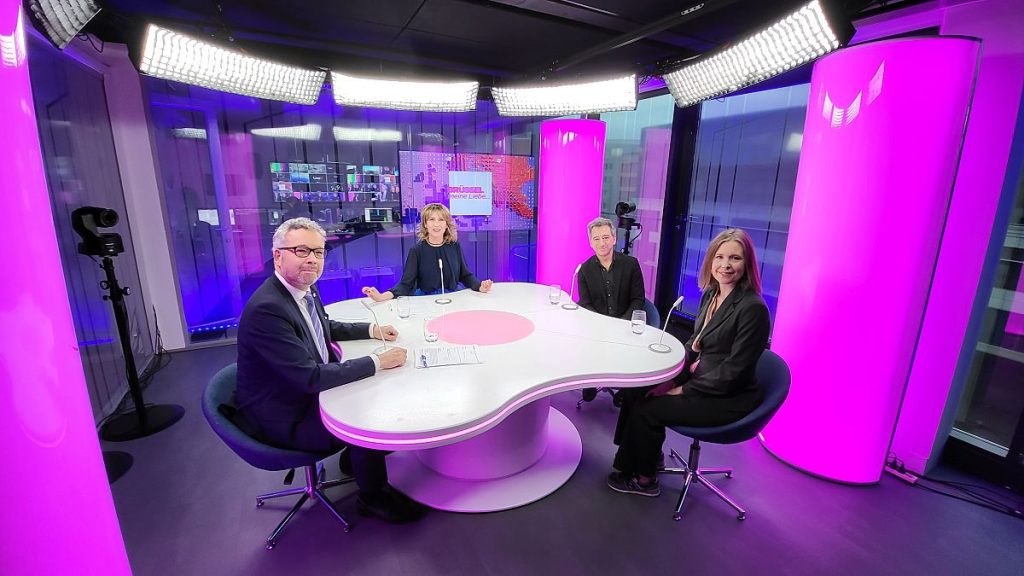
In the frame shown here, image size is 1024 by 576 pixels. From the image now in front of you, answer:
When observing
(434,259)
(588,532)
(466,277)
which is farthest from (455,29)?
(588,532)

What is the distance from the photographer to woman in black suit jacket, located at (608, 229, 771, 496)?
2.20 metres

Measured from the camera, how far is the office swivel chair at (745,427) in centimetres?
210

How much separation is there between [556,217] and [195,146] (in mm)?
3982

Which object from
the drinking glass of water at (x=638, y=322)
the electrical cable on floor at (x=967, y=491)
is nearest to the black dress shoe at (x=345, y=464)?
the drinking glass of water at (x=638, y=322)

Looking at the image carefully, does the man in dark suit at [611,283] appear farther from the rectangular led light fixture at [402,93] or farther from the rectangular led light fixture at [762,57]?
the rectangular led light fixture at [402,93]

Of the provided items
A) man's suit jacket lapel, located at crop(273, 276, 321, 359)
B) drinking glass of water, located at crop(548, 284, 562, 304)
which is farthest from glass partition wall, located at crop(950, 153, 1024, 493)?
man's suit jacket lapel, located at crop(273, 276, 321, 359)

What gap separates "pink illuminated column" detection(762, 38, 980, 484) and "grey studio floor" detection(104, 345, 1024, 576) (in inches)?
14.2

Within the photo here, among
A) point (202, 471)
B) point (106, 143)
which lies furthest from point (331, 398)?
point (106, 143)

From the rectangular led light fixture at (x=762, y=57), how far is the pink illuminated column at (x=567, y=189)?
202 centimetres

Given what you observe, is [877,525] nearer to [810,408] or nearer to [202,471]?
[810,408]

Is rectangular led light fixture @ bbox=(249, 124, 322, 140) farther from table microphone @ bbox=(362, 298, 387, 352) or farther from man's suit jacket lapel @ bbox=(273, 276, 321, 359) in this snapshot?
man's suit jacket lapel @ bbox=(273, 276, 321, 359)

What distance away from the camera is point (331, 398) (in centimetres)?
179

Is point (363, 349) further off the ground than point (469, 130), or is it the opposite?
point (469, 130)

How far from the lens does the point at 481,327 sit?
268 centimetres
